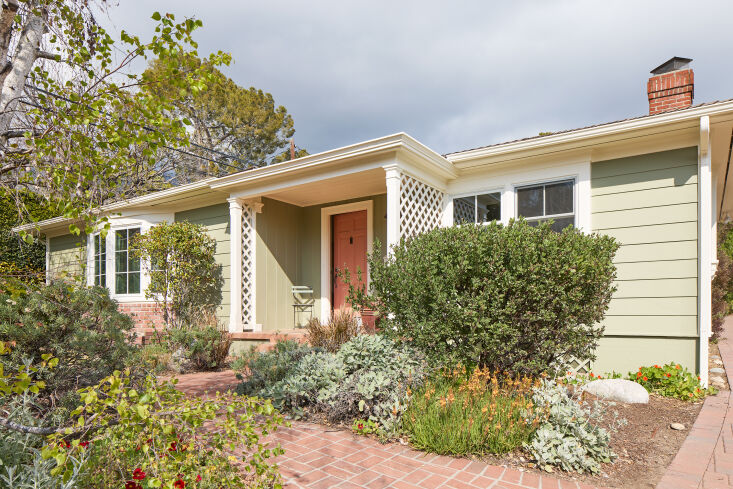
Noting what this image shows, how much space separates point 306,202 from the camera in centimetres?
812

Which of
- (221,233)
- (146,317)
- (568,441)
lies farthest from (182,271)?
(568,441)

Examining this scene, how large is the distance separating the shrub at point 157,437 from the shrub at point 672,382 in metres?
4.40

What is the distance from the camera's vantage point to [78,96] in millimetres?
2455

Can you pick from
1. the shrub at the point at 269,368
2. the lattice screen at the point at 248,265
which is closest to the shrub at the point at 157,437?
the shrub at the point at 269,368

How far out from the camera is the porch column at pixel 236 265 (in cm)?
711

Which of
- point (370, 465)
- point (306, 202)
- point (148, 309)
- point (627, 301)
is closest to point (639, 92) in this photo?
point (627, 301)

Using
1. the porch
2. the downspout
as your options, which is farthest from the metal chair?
the downspout

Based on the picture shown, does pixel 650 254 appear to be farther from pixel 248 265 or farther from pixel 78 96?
pixel 248 265

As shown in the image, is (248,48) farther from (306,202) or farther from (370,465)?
(370,465)

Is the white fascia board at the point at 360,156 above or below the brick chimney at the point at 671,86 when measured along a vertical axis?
below

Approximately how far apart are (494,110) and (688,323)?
833cm

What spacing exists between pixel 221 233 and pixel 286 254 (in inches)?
52.0

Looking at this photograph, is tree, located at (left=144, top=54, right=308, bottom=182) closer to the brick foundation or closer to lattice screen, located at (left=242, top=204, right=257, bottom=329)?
the brick foundation

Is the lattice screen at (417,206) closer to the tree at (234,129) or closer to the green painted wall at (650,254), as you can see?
the green painted wall at (650,254)
